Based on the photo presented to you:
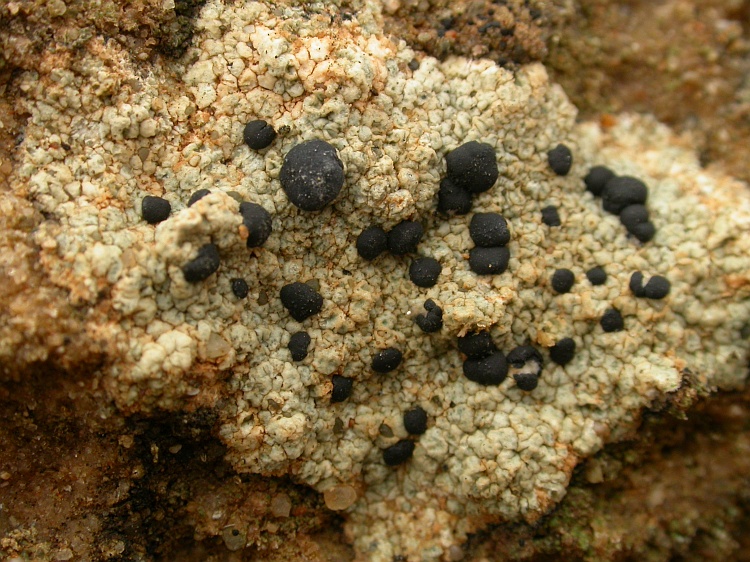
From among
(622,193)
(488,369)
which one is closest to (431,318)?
(488,369)

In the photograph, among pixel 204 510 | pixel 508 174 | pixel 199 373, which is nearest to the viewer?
pixel 199 373

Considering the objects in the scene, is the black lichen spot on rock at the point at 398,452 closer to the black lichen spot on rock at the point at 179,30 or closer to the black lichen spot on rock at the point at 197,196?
the black lichen spot on rock at the point at 197,196

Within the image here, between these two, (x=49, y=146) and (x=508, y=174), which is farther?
(x=508, y=174)

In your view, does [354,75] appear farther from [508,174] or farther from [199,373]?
[199,373]

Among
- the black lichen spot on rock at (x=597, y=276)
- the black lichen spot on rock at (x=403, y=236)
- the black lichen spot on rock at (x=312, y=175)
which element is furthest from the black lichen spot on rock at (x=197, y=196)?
the black lichen spot on rock at (x=597, y=276)

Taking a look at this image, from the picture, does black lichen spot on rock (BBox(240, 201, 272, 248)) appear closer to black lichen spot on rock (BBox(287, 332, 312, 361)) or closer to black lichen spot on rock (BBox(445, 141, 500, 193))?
black lichen spot on rock (BBox(287, 332, 312, 361))

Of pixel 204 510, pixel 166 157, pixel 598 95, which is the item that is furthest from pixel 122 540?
pixel 598 95
